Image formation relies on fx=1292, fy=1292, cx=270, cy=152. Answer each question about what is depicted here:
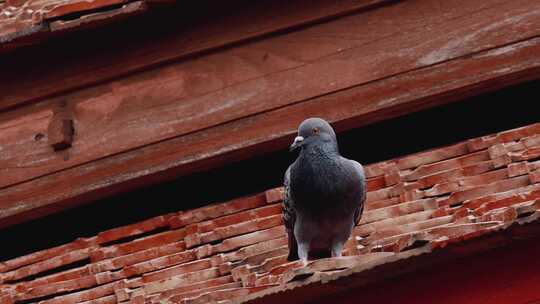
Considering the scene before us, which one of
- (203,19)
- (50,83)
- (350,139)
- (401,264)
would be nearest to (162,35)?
(203,19)

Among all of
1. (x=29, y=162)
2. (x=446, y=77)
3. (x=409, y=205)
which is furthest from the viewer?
(x=29, y=162)

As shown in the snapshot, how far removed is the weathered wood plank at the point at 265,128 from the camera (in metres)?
6.64

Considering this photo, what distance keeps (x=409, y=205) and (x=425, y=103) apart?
2.26 ft

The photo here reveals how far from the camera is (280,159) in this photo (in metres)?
7.49

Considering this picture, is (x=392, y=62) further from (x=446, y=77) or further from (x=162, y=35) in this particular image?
(x=162, y=35)

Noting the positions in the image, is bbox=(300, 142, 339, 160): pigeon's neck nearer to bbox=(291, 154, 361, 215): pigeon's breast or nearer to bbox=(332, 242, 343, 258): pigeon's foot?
bbox=(291, 154, 361, 215): pigeon's breast

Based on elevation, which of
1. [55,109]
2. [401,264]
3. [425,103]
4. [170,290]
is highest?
[55,109]

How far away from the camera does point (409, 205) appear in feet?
20.6

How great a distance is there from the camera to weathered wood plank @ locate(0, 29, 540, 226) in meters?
6.64

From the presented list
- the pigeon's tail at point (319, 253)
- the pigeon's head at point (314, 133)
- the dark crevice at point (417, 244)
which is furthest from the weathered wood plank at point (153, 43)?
the dark crevice at point (417, 244)

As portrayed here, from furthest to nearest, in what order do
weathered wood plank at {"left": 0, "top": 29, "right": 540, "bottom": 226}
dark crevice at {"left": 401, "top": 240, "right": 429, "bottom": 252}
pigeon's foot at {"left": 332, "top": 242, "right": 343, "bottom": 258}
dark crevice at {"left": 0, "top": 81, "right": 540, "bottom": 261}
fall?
dark crevice at {"left": 0, "top": 81, "right": 540, "bottom": 261} → weathered wood plank at {"left": 0, "top": 29, "right": 540, "bottom": 226} → pigeon's foot at {"left": 332, "top": 242, "right": 343, "bottom": 258} → dark crevice at {"left": 401, "top": 240, "right": 429, "bottom": 252}

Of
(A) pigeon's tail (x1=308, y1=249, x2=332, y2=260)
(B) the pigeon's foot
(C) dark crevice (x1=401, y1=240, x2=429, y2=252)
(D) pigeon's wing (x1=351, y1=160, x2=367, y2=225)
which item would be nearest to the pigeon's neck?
(D) pigeon's wing (x1=351, y1=160, x2=367, y2=225)

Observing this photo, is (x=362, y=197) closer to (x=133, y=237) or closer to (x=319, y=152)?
(x=319, y=152)

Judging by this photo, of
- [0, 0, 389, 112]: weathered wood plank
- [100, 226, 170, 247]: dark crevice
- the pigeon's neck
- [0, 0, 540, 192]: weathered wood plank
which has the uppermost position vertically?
[0, 0, 389, 112]: weathered wood plank
